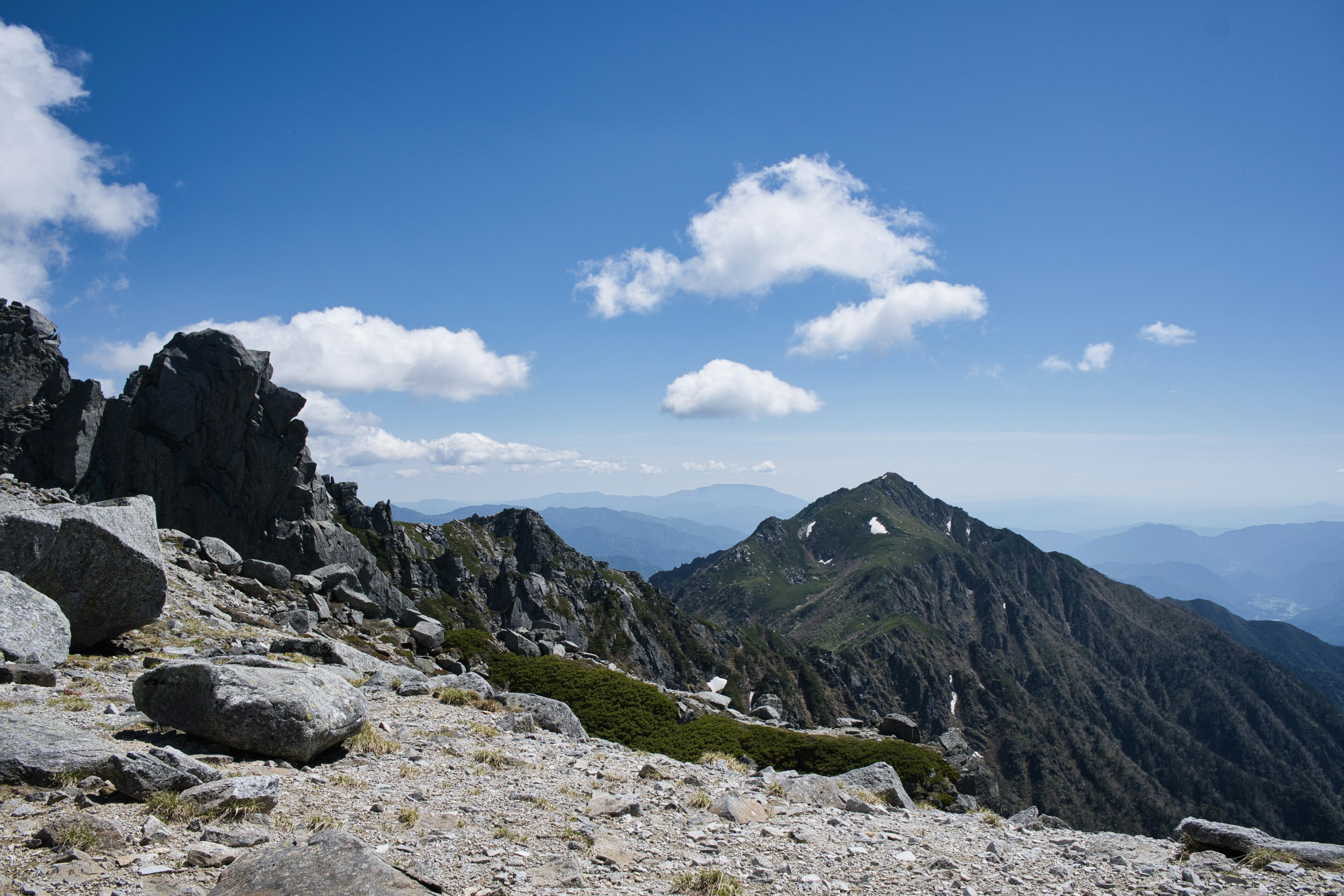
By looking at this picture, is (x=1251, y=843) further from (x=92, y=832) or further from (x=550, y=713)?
(x=92, y=832)

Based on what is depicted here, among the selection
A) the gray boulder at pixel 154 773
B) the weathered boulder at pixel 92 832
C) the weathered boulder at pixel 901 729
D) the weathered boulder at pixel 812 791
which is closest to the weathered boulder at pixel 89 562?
the gray boulder at pixel 154 773

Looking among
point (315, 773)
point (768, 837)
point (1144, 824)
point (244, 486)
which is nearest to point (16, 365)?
point (244, 486)

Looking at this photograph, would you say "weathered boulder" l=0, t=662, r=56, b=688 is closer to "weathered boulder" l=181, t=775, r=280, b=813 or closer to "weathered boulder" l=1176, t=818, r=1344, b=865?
"weathered boulder" l=181, t=775, r=280, b=813

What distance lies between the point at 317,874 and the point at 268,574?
2823 cm

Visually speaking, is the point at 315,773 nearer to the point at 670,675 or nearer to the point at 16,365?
the point at 16,365

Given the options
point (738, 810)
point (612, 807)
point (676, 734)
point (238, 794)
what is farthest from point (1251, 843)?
point (238, 794)

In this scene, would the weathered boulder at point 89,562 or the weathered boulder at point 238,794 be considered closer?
the weathered boulder at point 238,794

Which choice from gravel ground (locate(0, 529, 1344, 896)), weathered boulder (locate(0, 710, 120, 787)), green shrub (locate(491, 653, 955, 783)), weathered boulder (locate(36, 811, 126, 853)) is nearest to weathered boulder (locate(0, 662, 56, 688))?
gravel ground (locate(0, 529, 1344, 896))

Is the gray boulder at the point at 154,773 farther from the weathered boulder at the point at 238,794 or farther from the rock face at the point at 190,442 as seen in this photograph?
the rock face at the point at 190,442

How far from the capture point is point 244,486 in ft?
274

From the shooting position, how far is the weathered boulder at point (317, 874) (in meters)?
6.32

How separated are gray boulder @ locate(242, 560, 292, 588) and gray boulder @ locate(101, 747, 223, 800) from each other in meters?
23.5

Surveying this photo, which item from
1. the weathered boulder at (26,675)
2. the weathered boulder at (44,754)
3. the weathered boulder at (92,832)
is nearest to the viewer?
the weathered boulder at (92,832)

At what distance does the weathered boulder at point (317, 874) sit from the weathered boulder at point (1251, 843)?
12.6m
